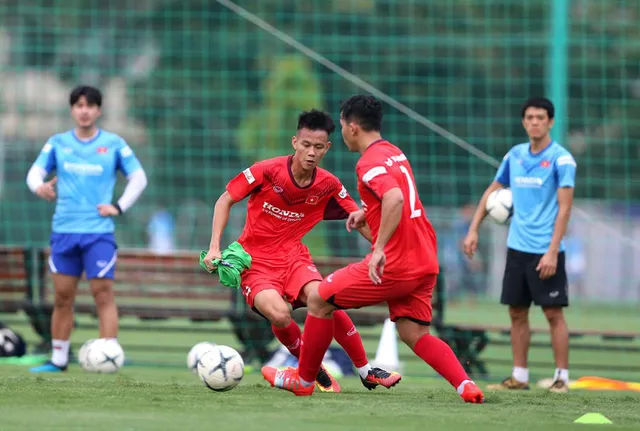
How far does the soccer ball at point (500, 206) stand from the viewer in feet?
31.2

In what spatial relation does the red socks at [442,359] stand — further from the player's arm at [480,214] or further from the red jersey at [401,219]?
the player's arm at [480,214]

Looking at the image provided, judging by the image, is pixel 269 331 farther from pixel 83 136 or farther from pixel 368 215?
pixel 368 215

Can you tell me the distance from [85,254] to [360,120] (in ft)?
11.8

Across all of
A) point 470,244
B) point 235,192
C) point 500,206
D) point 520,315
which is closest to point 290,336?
point 235,192

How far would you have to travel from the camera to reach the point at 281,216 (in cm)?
795

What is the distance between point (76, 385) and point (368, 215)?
2096 mm

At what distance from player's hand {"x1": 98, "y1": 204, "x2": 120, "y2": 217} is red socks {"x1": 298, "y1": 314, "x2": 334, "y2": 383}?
3.05 meters

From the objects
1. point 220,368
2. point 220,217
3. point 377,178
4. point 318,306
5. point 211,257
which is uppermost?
point 377,178

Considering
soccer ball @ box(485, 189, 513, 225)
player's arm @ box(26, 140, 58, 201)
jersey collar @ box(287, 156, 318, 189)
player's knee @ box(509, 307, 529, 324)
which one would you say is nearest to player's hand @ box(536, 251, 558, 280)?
player's knee @ box(509, 307, 529, 324)

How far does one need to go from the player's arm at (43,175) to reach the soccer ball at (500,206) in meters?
3.33

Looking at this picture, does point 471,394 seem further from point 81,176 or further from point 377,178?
point 81,176

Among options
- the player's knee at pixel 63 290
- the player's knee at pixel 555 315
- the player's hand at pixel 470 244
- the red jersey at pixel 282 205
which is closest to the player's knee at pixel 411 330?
the red jersey at pixel 282 205

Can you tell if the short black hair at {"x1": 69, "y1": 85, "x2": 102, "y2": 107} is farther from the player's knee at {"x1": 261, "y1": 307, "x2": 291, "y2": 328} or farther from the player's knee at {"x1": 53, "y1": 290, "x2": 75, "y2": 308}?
the player's knee at {"x1": 261, "y1": 307, "x2": 291, "y2": 328}

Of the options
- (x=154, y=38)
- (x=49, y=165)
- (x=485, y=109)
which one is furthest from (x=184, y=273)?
(x=154, y=38)
